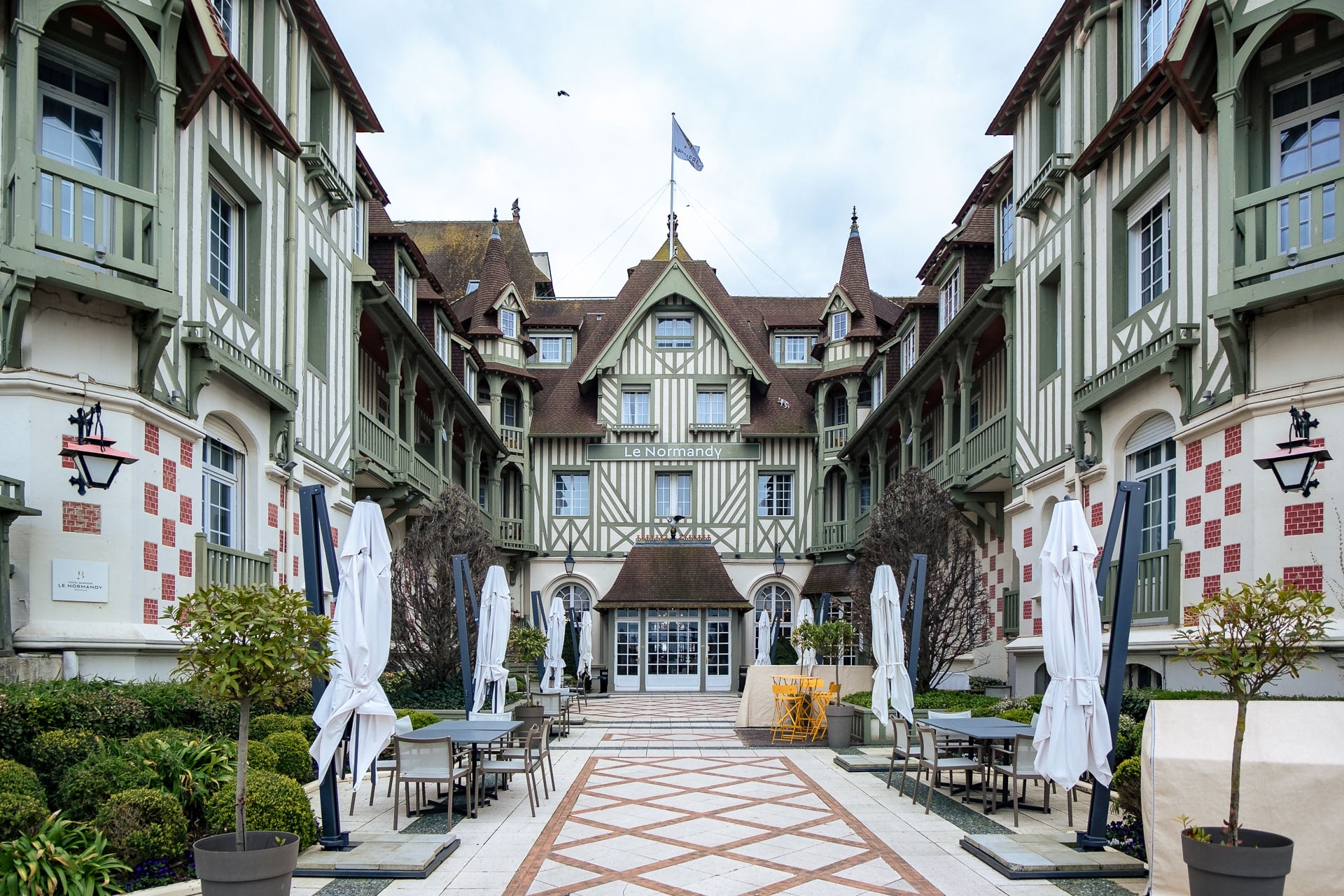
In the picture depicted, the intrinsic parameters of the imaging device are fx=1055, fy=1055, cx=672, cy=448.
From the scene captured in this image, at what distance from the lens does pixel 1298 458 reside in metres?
8.40

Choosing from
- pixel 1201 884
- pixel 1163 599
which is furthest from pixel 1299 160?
pixel 1201 884

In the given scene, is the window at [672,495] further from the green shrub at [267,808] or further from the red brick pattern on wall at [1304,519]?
the green shrub at [267,808]

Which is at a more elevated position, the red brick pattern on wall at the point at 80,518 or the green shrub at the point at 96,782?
the red brick pattern on wall at the point at 80,518

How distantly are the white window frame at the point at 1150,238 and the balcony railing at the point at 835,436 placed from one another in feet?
55.5

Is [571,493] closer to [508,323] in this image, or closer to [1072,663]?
[508,323]

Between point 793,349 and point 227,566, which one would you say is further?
point 793,349

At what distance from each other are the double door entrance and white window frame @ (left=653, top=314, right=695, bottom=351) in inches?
299

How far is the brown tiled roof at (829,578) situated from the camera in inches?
1094

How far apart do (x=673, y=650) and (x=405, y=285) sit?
41.3 feet

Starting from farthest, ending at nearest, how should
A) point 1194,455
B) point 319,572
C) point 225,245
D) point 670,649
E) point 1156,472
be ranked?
point 670,649 → point 225,245 → point 1156,472 → point 1194,455 → point 319,572

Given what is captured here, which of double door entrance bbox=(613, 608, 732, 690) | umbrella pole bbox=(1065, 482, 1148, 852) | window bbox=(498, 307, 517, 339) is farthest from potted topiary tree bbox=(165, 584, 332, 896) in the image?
window bbox=(498, 307, 517, 339)

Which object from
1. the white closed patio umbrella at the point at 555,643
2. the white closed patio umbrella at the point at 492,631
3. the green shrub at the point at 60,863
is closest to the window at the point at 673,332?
the white closed patio umbrella at the point at 555,643

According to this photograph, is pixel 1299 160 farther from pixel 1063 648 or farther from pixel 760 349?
pixel 760 349

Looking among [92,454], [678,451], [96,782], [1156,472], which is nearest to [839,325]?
[678,451]
